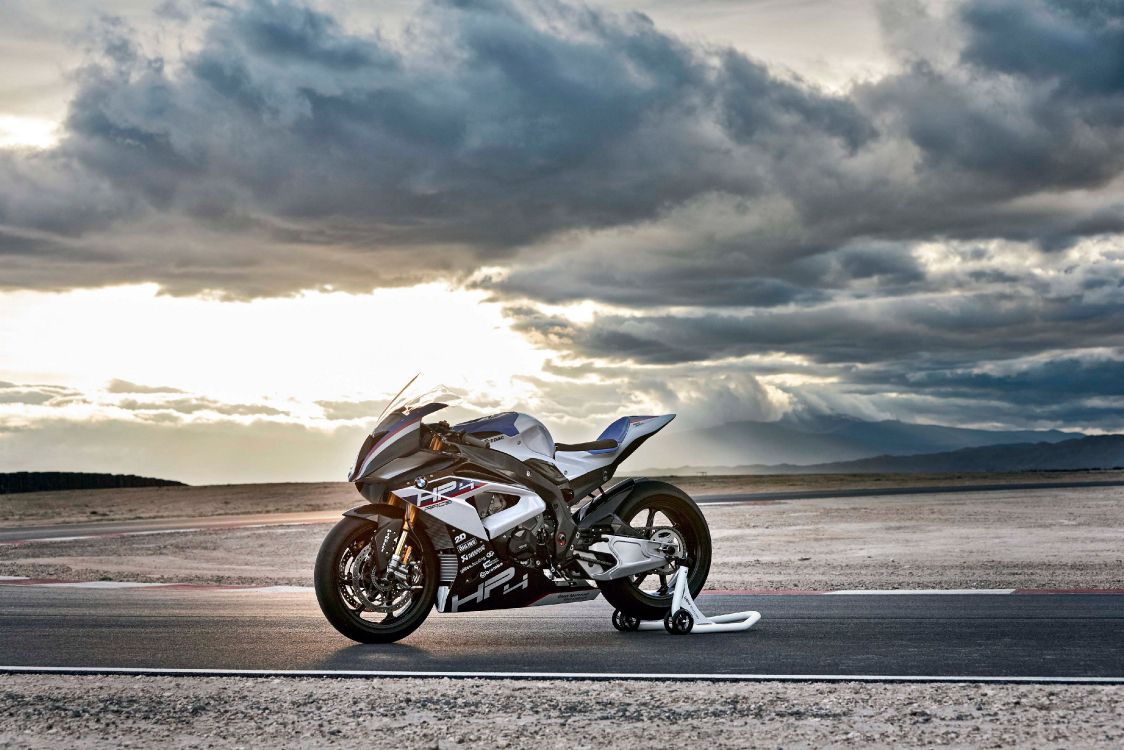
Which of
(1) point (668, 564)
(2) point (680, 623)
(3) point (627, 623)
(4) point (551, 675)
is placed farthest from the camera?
(1) point (668, 564)

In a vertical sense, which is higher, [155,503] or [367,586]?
[155,503]

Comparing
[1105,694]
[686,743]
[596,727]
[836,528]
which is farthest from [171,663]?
[836,528]

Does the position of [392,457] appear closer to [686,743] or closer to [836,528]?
[686,743]

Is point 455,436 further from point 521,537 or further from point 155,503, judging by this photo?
point 155,503

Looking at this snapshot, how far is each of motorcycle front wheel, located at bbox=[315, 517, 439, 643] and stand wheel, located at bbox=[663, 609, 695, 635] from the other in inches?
70.9

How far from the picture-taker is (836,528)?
31.0m

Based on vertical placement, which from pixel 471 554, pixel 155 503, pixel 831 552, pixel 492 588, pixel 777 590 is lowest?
pixel 831 552

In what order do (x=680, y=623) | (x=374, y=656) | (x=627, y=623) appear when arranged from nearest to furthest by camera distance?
1. (x=374, y=656)
2. (x=680, y=623)
3. (x=627, y=623)

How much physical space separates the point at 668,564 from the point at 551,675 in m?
2.41

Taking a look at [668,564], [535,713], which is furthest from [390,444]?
[535,713]

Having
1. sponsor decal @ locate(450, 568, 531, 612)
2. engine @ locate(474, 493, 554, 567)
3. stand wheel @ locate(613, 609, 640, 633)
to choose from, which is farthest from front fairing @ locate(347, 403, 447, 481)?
stand wheel @ locate(613, 609, 640, 633)

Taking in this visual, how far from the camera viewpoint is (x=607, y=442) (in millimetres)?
9672

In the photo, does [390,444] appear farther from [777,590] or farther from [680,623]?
[777,590]

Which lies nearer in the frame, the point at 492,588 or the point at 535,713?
the point at 535,713
